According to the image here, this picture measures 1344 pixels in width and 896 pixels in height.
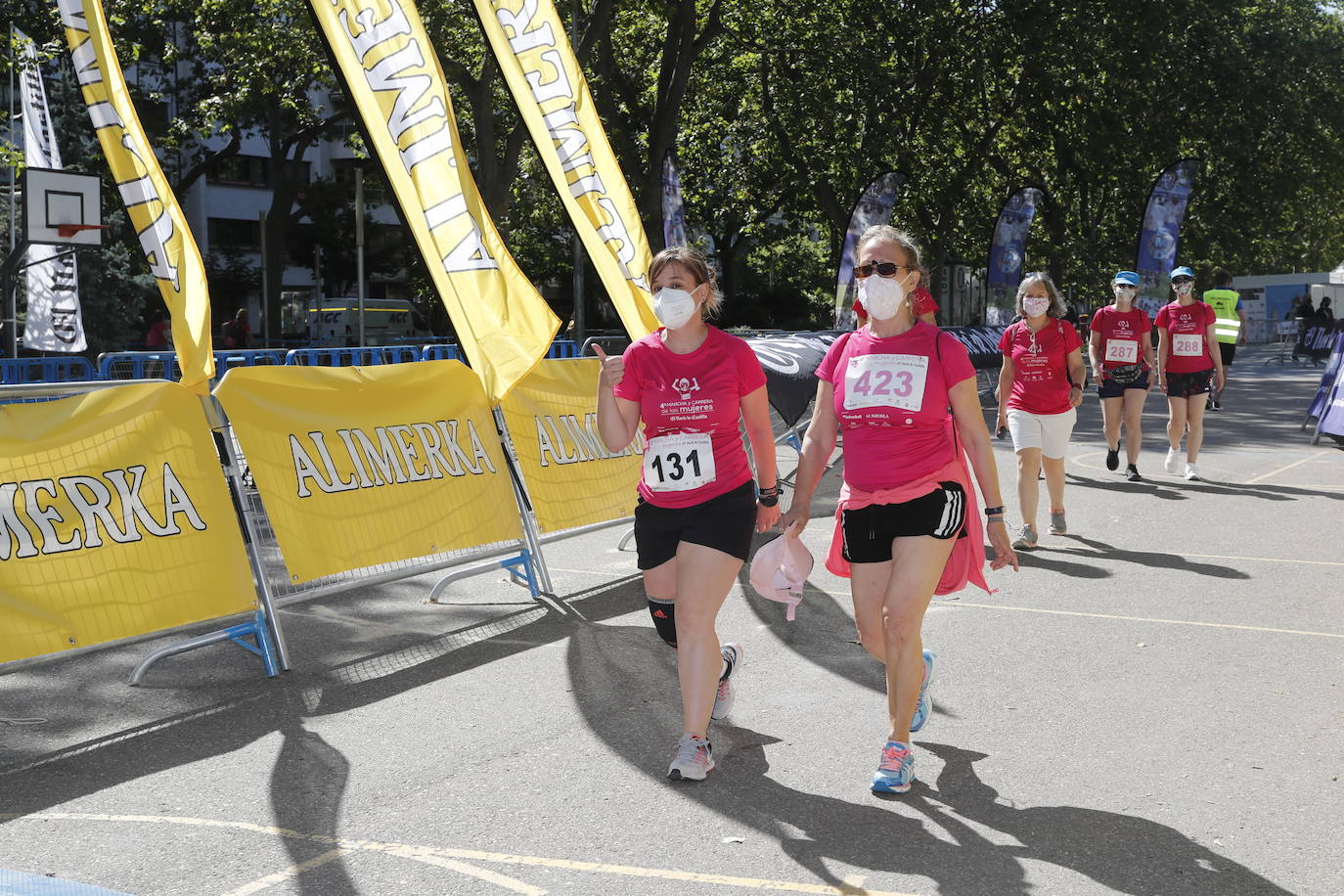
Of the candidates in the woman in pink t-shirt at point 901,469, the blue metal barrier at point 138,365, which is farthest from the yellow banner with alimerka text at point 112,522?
the blue metal barrier at point 138,365

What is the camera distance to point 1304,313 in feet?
131

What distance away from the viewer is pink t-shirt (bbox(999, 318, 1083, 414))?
9.92m

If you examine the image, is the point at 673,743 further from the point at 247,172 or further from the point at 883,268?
the point at 247,172

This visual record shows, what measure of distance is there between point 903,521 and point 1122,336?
28.5 ft

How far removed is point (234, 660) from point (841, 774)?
129 inches

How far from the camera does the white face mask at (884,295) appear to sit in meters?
4.80

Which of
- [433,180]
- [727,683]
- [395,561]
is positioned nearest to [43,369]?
[433,180]

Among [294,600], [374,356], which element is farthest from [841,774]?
[374,356]

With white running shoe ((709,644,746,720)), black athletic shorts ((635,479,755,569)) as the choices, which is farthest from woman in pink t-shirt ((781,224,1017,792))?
white running shoe ((709,644,746,720))

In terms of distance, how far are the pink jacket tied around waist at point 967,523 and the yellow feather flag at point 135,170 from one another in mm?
3279

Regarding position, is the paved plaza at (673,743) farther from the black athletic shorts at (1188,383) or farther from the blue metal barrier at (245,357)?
the blue metal barrier at (245,357)

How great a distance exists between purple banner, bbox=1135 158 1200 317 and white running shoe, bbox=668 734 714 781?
23664 mm

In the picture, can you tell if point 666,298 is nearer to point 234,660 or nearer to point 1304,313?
point 234,660

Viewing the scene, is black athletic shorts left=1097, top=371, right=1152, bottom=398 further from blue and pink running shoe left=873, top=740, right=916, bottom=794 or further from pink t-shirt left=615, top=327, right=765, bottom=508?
blue and pink running shoe left=873, top=740, right=916, bottom=794
